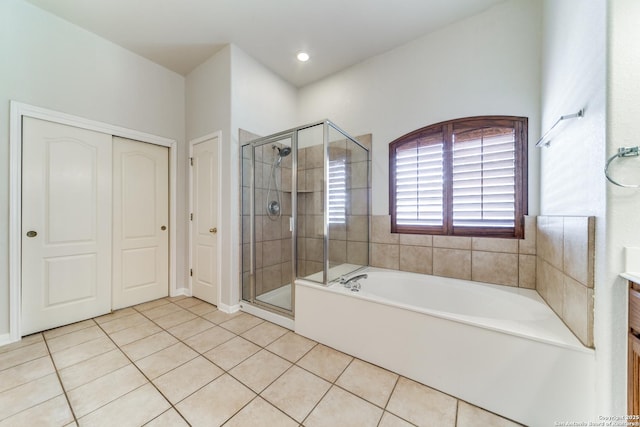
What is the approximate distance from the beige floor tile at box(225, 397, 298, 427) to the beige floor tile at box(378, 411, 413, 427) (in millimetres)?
465

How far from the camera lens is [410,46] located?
243cm

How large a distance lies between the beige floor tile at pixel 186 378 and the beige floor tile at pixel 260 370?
15 centimetres

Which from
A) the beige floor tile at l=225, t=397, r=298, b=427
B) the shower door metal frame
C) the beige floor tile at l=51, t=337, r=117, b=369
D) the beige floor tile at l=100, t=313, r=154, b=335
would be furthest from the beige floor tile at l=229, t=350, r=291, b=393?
the beige floor tile at l=100, t=313, r=154, b=335

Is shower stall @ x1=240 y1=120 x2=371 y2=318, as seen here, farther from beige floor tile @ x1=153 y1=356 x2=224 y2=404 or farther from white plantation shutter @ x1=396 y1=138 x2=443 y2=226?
beige floor tile @ x1=153 y1=356 x2=224 y2=404

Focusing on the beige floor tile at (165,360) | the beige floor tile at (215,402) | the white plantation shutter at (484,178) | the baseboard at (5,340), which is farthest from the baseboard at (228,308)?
the white plantation shutter at (484,178)

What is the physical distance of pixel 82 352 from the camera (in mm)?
1783

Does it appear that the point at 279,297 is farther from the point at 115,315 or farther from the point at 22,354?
the point at 22,354

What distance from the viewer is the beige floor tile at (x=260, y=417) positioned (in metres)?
1.18

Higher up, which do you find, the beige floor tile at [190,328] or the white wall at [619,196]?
the white wall at [619,196]

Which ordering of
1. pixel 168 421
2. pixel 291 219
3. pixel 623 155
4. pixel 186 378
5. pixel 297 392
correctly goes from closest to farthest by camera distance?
pixel 623 155 < pixel 168 421 < pixel 297 392 < pixel 186 378 < pixel 291 219

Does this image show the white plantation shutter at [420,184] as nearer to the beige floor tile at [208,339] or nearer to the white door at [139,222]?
the beige floor tile at [208,339]

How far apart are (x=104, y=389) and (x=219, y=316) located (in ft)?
3.44

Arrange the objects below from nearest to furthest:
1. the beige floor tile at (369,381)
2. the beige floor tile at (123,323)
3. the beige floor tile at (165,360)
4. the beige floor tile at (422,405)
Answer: the beige floor tile at (422,405), the beige floor tile at (369,381), the beige floor tile at (165,360), the beige floor tile at (123,323)

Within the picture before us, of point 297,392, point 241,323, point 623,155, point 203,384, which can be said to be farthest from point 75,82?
point 623,155
